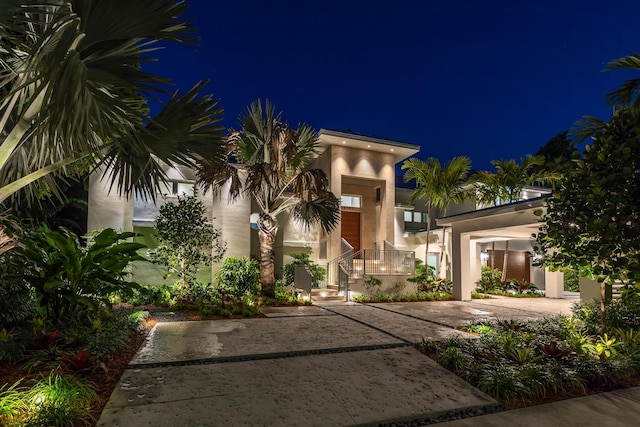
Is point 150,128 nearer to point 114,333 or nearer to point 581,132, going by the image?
point 114,333

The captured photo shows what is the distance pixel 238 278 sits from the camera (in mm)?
12188

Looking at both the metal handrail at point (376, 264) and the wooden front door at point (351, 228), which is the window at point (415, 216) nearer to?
the wooden front door at point (351, 228)

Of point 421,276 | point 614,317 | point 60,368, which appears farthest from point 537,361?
point 421,276

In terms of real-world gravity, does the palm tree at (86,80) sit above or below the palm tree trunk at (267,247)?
above

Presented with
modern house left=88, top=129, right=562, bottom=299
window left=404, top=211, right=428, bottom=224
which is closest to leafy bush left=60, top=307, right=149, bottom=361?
modern house left=88, top=129, right=562, bottom=299

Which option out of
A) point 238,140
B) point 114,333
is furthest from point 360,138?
point 114,333

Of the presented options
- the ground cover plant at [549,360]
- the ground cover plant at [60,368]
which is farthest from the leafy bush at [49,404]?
the ground cover plant at [549,360]

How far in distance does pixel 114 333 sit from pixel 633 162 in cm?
806

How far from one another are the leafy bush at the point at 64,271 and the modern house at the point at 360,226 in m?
4.14

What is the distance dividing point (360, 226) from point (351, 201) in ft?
4.37

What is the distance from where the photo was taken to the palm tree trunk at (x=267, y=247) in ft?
35.3

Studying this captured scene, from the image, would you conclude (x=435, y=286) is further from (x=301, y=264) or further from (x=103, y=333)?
(x=103, y=333)

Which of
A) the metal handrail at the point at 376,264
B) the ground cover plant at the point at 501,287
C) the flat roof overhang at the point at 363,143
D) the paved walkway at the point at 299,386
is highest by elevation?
the flat roof overhang at the point at 363,143

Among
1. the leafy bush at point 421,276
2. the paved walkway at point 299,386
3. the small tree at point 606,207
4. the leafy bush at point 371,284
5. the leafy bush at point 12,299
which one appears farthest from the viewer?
the leafy bush at point 421,276
